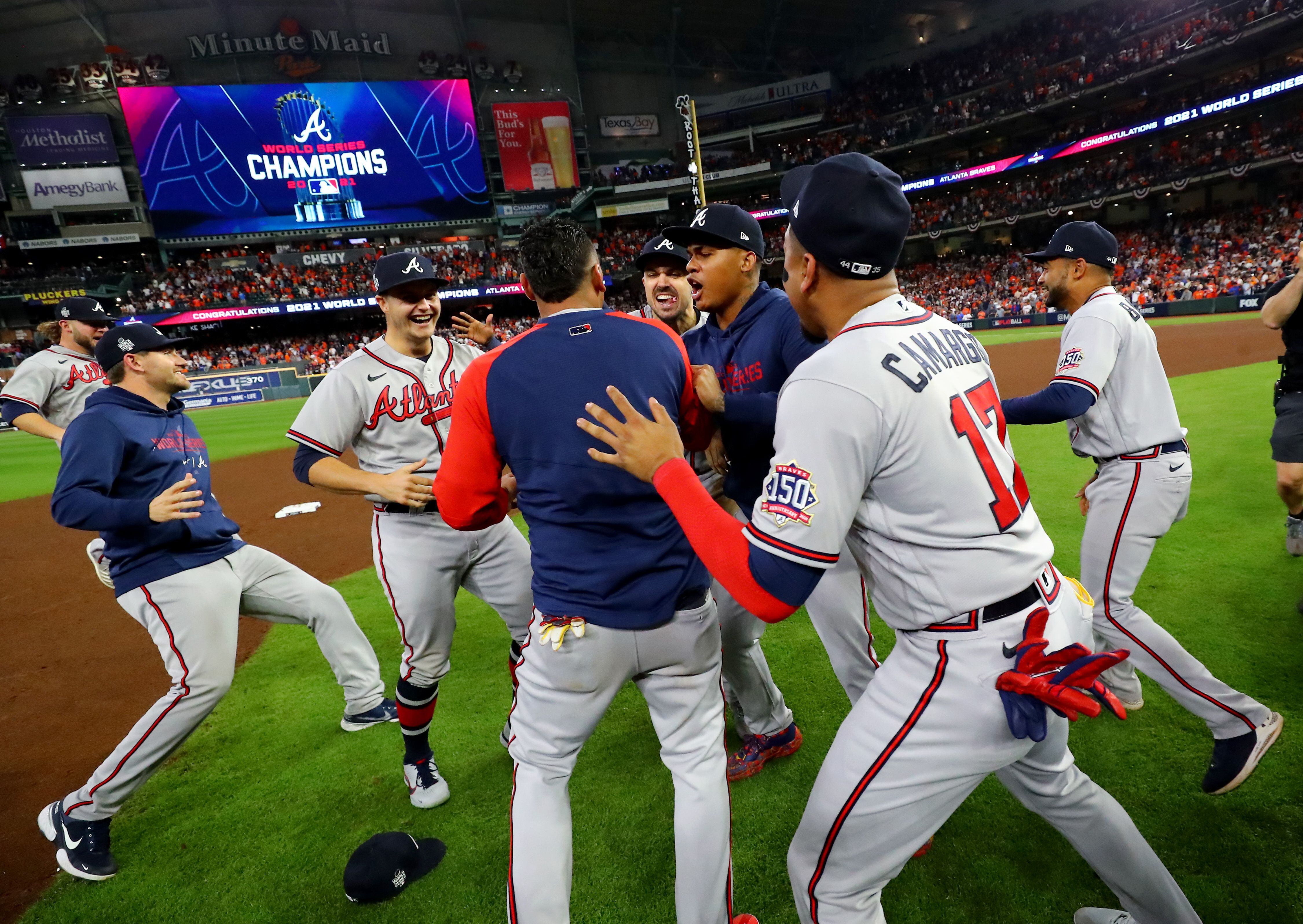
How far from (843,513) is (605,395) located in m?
0.78

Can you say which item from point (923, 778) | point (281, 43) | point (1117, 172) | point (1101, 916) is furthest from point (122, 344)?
point (281, 43)

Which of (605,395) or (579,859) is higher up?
(605,395)

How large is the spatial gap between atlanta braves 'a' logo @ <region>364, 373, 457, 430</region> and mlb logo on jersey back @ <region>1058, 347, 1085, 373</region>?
286cm

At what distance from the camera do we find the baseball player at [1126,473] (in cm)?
270

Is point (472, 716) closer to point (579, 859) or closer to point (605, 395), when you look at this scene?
point (579, 859)

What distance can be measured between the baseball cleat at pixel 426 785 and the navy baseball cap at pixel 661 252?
2.75 m

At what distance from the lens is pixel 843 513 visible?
4.98 feet

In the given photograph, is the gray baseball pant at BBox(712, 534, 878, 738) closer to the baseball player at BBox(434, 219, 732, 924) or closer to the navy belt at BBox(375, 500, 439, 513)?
the baseball player at BBox(434, 219, 732, 924)

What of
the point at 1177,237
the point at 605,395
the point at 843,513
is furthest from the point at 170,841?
the point at 1177,237

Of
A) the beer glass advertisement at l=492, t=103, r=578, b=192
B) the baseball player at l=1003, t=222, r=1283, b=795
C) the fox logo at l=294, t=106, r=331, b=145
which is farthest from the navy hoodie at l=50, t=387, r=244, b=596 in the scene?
the beer glass advertisement at l=492, t=103, r=578, b=192

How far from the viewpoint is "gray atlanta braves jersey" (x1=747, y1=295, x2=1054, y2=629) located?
4.93 feet

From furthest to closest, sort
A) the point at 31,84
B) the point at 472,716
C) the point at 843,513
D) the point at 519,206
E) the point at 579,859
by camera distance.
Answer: the point at 519,206
the point at 31,84
the point at 472,716
the point at 579,859
the point at 843,513

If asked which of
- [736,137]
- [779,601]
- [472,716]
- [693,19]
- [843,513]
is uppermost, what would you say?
[693,19]

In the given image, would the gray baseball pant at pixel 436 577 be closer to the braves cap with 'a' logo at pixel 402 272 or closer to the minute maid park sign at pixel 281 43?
the braves cap with 'a' logo at pixel 402 272
